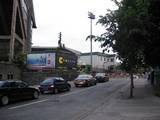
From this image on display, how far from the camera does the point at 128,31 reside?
82.6 feet

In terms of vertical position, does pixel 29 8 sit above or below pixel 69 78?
above

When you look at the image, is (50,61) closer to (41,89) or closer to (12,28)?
(12,28)

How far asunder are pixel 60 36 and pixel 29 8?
26457 millimetres

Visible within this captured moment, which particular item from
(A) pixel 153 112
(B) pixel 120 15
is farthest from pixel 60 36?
(A) pixel 153 112

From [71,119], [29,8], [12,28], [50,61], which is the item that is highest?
[29,8]

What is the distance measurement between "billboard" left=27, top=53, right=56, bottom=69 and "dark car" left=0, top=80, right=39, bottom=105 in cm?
3459

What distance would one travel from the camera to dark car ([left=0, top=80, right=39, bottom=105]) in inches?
890

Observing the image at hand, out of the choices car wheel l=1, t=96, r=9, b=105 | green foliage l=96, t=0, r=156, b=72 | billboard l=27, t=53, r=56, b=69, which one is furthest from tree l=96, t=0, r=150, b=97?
billboard l=27, t=53, r=56, b=69

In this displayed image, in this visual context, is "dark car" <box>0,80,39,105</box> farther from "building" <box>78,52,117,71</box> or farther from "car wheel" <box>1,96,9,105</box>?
"building" <box>78,52,117,71</box>

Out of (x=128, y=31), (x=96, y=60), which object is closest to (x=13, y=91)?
(x=128, y=31)

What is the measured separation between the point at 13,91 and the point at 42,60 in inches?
1467

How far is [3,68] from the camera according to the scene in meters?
44.0

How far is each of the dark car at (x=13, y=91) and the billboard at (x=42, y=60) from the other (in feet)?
113

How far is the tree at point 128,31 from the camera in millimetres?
24938
